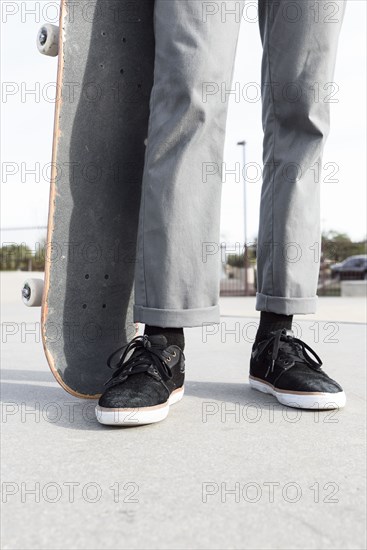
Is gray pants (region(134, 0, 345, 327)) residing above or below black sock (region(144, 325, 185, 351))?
above

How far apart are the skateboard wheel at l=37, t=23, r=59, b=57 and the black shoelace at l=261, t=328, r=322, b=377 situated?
3.40 ft

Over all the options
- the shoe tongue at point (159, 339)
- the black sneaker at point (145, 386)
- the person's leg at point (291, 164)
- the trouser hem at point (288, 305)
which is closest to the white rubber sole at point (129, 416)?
the black sneaker at point (145, 386)

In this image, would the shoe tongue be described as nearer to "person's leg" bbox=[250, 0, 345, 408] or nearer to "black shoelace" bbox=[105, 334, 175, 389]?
"black shoelace" bbox=[105, 334, 175, 389]

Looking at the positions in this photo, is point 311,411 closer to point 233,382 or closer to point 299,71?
point 233,382

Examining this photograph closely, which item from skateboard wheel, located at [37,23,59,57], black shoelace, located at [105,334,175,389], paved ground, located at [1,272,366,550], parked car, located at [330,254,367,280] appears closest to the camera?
paved ground, located at [1,272,366,550]

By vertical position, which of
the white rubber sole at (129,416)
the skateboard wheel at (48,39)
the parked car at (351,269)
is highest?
the parked car at (351,269)

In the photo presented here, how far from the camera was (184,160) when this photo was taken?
1.47m

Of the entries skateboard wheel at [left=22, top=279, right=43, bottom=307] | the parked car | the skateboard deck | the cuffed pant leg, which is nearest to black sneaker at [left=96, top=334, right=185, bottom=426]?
the skateboard deck

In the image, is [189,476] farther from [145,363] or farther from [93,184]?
[93,184]

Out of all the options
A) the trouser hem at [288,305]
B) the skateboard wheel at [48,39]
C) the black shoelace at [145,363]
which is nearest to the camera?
the black shoelace at [145,363]

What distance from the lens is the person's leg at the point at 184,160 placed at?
145 centimetres

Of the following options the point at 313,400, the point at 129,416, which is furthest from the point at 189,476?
the point at 313,400

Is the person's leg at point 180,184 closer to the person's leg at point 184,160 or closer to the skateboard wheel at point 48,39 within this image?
the person's leg at point 184,160

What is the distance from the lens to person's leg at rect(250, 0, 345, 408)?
1666 mm
